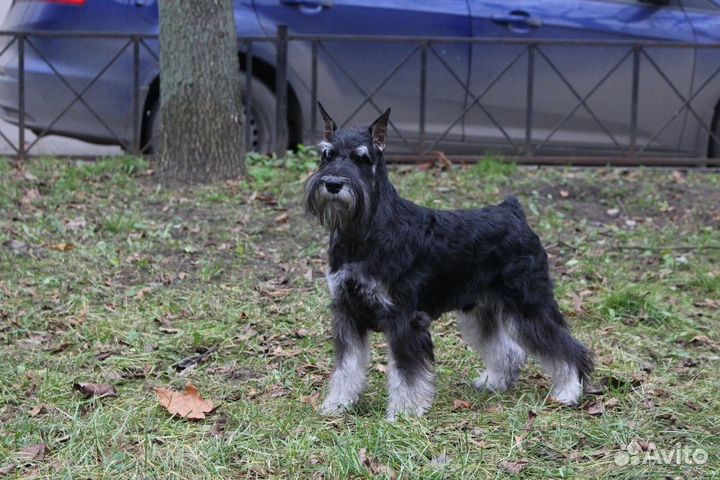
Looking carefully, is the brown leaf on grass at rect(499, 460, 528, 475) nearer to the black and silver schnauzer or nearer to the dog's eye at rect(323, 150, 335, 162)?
the black and silver schnauzer

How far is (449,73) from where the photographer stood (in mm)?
10359

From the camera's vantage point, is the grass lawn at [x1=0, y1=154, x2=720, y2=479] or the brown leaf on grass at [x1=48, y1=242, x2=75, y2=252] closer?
the grass lawn at [x1=0, y1=154, x2=720, y2=479]

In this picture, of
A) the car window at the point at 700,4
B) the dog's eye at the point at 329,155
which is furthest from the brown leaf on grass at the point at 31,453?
the car window at the point at 700,4

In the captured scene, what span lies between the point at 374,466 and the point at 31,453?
146cm

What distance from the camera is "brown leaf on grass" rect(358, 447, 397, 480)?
4.00 metres

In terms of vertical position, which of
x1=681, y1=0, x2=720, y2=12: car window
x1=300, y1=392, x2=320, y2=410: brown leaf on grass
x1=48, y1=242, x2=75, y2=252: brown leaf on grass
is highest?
x1=681, y1=0, x2=720, y2=12: car window

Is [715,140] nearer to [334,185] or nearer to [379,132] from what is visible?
[379,132]

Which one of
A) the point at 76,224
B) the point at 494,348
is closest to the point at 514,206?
the point at 494,348

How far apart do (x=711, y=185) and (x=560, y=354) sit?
549cm

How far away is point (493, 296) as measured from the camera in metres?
5.06

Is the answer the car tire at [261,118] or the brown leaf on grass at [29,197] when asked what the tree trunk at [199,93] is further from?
the car tire at [261,118]

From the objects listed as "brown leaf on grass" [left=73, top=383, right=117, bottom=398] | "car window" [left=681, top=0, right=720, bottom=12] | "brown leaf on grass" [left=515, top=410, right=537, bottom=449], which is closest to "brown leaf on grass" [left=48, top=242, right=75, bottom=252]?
"brown leaf on grass" [left=73, top=383, right=117, bottom=398]

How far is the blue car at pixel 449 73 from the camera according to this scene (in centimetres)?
997
